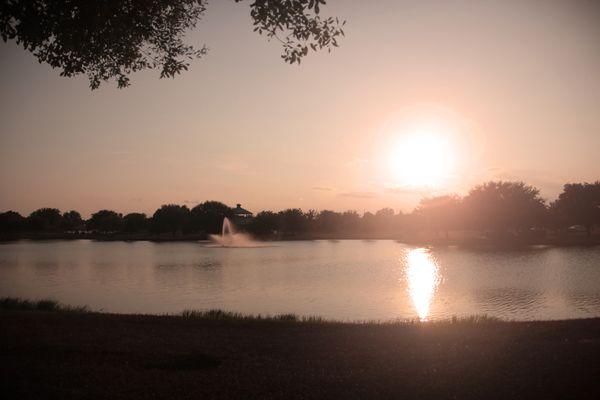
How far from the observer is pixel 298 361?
11.9 meters

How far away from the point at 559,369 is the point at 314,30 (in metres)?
11.1

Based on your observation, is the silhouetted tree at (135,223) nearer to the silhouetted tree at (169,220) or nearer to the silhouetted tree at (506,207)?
the silhouetted tree at (169,220)

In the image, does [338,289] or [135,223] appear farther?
[135,223]

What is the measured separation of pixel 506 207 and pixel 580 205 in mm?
17096

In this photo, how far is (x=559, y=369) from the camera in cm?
1064

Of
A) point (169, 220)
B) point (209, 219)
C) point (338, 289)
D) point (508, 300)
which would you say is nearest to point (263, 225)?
point (209, 219)

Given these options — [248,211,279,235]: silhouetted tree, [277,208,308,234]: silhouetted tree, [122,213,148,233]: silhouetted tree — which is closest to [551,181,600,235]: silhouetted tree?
[248,211,279,235]: silhouetted tree

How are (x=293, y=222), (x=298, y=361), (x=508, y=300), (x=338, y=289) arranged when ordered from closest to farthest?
(x=298, y=361), (x=508, y=300), (x=338, y=289), (x=293, y=222)

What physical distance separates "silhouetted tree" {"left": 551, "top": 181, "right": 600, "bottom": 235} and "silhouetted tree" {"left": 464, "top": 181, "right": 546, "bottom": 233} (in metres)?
6.64

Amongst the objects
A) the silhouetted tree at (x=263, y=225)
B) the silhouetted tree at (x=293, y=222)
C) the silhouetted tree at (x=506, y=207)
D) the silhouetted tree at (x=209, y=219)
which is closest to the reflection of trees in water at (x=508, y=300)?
the silhouetted tree at (x=506, y=207)

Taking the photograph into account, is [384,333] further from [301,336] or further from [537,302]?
[537,302]

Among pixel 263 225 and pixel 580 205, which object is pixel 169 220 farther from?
pixel 580 205

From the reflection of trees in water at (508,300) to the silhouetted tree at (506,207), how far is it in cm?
8143

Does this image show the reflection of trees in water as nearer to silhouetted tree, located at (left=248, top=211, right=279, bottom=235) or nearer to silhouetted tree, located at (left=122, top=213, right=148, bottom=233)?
silhouetted tree, located at (left=248, top=211, right=279, bottom=235)
